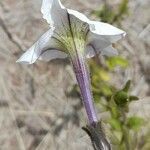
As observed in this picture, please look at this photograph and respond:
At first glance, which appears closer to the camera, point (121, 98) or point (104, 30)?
point (104, 30)

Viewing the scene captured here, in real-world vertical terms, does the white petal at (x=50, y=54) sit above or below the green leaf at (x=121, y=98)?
above

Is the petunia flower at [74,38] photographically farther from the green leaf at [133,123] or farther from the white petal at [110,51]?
the green leaf at [133,123]

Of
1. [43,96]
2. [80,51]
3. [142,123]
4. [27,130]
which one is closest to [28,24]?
[43,96]

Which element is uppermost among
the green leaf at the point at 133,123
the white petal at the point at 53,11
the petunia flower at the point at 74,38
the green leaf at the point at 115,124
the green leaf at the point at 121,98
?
the white petal at the point at 53,11

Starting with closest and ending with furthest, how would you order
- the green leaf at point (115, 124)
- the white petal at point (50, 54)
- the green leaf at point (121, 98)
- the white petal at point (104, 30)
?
1. the white petal at point (104, 30)
2. the white petal at point (50, 54)
3. the green leaf at point (121, 98)
4. the green leaf at point (115, 124)

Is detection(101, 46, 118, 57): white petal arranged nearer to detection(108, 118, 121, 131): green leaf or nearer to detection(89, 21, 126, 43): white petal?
detection(89, 21, 126, 43): white petal

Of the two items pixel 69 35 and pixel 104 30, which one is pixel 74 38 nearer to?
pixel 69 35

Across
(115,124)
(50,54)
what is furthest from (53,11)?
(115,124)

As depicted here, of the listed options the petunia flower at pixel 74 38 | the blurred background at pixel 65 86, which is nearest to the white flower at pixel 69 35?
the petunia flower at pixel 74 38
